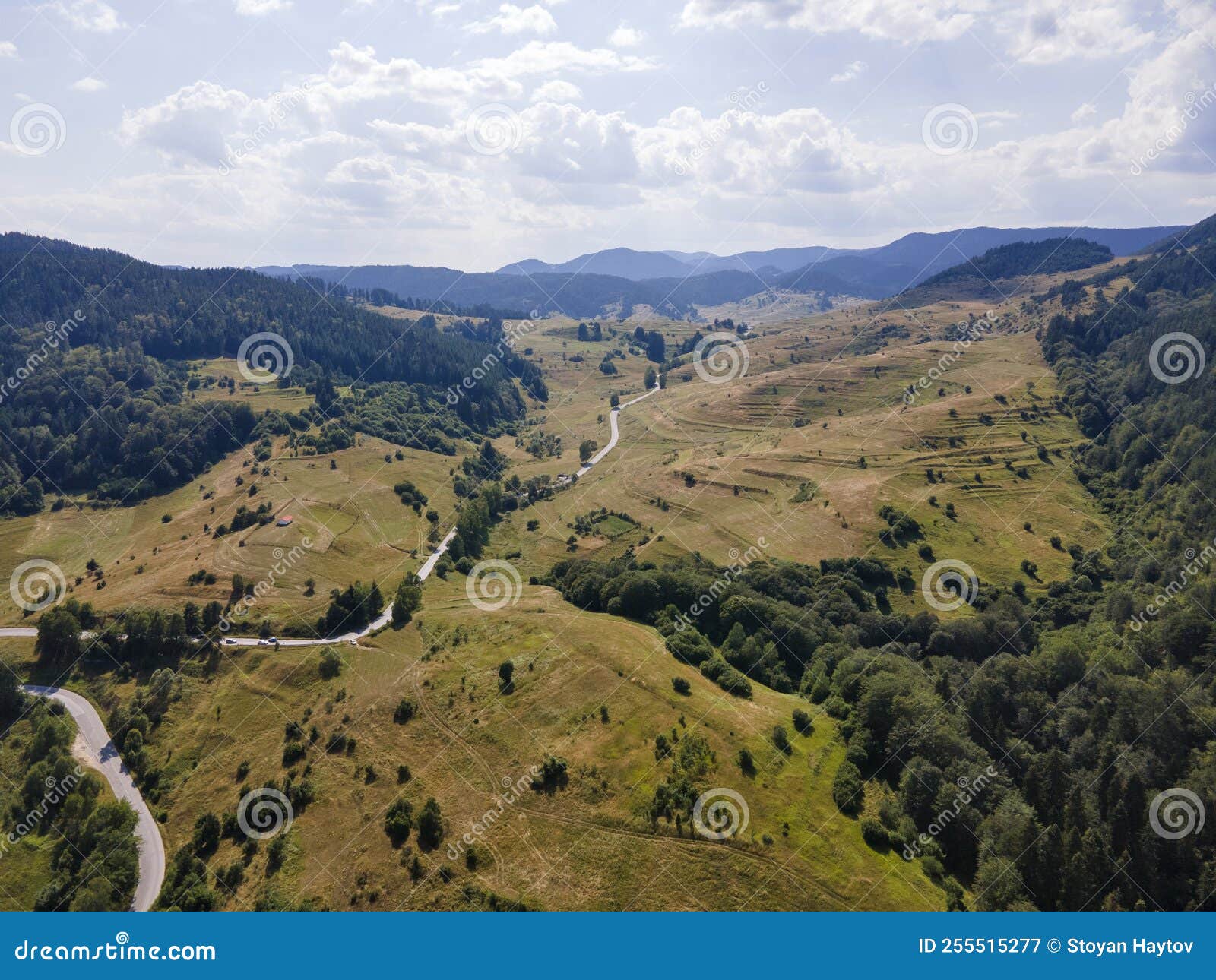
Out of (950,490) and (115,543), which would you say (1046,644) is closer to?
(950,490)

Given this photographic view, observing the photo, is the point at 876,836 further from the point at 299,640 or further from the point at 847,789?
the point at 299,640

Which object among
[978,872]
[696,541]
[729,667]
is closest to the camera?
[978,872]

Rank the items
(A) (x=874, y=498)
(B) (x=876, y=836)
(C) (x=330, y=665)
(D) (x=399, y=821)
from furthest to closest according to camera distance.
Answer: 1. (A) (x=874, y=498)
2. (C) (x=330, y=665)
3. (D) (x=399, y=821)
4. (B) (x=876, y=836)

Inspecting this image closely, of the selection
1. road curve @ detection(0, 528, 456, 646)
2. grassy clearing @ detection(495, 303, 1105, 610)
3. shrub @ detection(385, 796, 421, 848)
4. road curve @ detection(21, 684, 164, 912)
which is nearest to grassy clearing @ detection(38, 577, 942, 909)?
shrub @ detection(385, 796, 421, 848)

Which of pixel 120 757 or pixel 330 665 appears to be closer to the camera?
pixel 120 757

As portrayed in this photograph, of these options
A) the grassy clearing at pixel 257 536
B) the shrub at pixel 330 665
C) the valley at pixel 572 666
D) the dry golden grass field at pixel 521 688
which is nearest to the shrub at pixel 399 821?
the valley at pixel 572 666

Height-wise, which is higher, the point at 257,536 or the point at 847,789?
the point at 257,536

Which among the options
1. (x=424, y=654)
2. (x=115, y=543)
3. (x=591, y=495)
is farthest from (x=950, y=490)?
(x=115, y=543)

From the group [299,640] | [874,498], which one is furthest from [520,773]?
[874,498]

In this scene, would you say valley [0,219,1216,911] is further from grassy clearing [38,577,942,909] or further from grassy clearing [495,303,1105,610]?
grassy clearing [495,303,1105,610]
